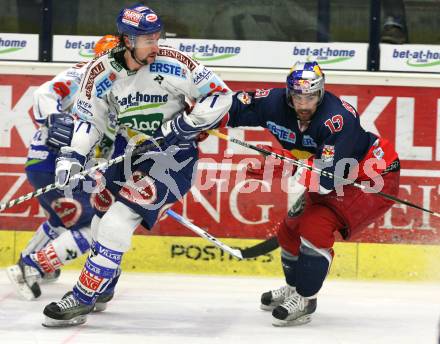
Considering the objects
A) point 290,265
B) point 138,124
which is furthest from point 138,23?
point 290,265

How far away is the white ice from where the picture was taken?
4.39 meters

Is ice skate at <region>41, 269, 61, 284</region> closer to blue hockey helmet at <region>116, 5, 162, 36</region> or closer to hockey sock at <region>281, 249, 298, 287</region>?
hockey sock at <region>281, 249, 298, 287</region>

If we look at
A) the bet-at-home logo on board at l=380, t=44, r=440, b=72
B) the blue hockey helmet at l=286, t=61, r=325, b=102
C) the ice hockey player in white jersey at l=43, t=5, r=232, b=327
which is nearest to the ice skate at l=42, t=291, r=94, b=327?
the ice hockey player in white jersey at l=43, t=5, r=232, b=327

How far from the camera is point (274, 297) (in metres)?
5.01

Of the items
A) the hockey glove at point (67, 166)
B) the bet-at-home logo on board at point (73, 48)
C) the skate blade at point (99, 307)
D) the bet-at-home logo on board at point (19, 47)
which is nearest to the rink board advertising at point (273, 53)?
the bet-at-home logo on board at point (73, 48)

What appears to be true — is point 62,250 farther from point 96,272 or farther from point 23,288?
point 96,272

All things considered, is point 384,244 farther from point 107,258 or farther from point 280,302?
point 107,258

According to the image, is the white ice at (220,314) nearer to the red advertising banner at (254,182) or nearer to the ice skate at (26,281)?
the ice skate at (26,281)

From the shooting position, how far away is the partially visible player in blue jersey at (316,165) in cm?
457

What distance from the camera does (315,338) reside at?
4.43 m

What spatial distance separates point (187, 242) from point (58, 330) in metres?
1.63

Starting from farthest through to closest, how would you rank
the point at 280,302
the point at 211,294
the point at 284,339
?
the point at 211,294, the point at 280,302, the point at 284,339

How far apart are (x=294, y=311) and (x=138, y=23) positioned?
1.42m

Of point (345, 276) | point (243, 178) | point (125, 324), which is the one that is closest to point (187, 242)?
point (243, 178)
